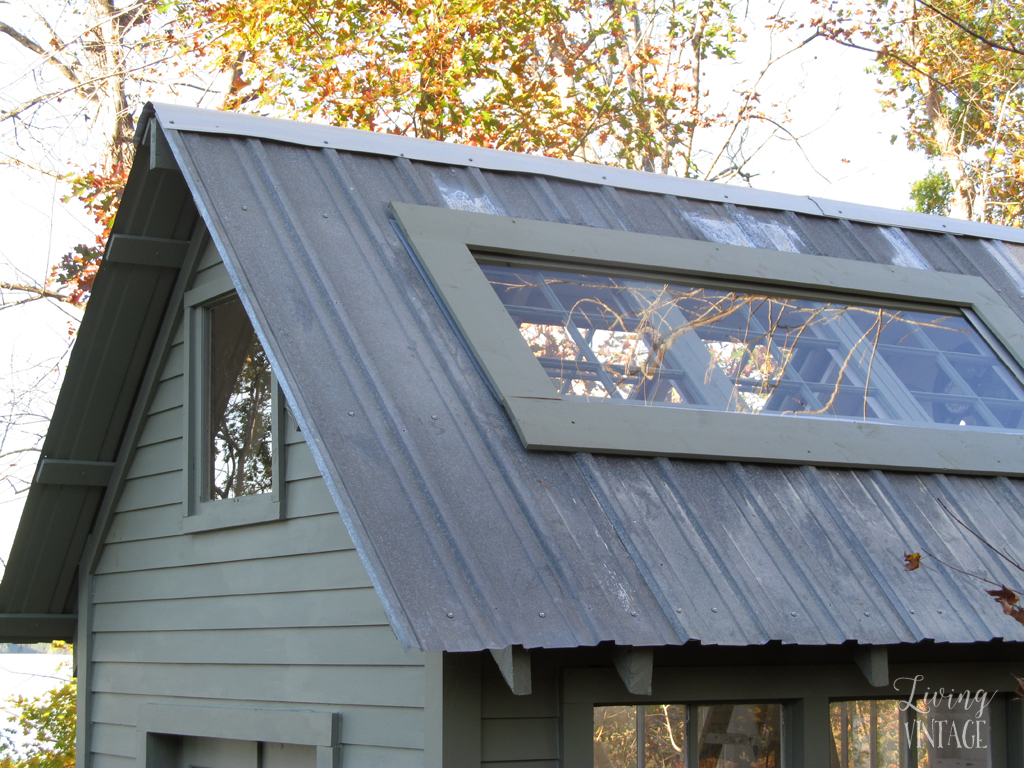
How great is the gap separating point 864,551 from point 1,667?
14338mm

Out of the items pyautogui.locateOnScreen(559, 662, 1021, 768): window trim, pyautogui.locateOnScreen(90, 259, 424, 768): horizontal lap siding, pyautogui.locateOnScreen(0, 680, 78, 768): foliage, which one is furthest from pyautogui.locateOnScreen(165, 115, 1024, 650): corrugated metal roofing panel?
pyautogui.locateOnScreen(0, 680, 78, 768): foliage

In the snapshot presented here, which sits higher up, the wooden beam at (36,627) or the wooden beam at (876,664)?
the wooden beam at (36,627)

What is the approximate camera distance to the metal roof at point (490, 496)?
3.88 metres

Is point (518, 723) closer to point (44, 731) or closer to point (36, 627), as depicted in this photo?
point (36, 627)

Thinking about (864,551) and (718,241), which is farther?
(718,241)

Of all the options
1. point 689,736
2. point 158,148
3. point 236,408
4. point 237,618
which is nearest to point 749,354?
point 689,736

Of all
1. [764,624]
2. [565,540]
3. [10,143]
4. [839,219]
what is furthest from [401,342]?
[10,143]

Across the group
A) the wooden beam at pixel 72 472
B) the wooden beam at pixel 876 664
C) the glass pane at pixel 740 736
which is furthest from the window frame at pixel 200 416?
the wooden beam at pixel 876 664

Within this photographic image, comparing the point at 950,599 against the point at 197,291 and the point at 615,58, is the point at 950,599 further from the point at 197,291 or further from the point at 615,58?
the point at 615,58

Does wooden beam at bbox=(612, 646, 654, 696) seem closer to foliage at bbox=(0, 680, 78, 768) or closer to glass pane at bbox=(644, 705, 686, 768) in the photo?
glass pane at bbox=(644, 705, 686, 768)

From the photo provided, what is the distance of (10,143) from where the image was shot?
1753 centimetres

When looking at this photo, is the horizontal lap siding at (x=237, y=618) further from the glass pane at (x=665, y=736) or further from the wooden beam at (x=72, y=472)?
the glass pane at (x=665, y=736)

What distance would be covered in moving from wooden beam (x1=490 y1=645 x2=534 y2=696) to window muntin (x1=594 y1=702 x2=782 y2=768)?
98 centimetres

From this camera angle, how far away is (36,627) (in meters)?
7.82
